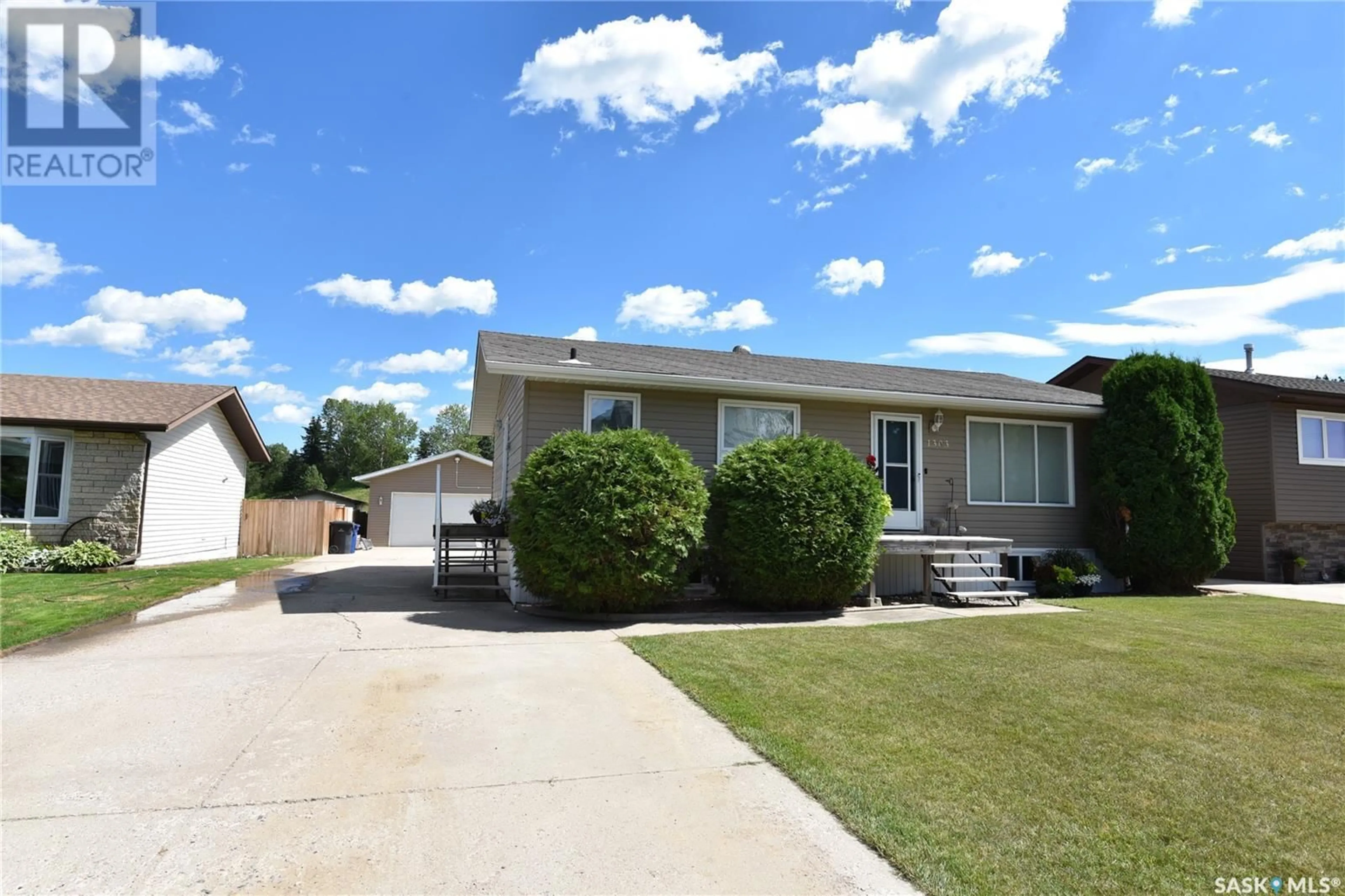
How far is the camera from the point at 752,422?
34.8 ft

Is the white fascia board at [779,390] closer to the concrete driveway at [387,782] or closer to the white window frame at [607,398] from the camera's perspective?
the white window frame at [607,398]

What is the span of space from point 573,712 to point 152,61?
10.1 m

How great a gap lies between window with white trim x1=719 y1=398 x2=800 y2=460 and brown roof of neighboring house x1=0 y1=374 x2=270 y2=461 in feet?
37.1

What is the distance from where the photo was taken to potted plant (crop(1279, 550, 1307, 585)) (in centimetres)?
1376

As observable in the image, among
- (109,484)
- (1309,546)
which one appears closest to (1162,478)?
(1309,546)

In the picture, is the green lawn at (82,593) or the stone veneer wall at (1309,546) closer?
the green lawn at (82,593)

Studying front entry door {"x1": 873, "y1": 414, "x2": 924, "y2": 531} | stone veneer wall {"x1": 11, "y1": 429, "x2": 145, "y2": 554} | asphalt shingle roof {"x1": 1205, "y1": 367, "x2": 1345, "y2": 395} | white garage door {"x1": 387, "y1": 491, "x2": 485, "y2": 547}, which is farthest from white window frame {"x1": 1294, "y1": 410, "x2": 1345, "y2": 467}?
white garage door {"x1": 387, "y1": 491, "x2": 485, "y2": 547}

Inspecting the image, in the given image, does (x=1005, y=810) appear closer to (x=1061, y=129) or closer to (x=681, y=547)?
(x=681, y=547)

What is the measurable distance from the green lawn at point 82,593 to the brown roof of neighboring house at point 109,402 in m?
2.93

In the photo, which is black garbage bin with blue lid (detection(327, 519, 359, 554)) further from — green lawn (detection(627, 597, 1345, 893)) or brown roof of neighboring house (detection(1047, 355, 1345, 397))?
brown roof of neighboring house (detection(1047, 355, 1345, 397))

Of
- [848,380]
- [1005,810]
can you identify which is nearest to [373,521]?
[848,380]

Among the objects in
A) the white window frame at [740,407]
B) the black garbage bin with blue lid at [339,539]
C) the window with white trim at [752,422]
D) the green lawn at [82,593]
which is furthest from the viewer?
the black garbage bin with blue lid at [339,539]

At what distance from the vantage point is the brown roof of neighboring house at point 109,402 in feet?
42.6

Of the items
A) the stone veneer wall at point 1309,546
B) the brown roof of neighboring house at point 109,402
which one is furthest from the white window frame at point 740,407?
the brown roof of neighboring house at point 109,402
